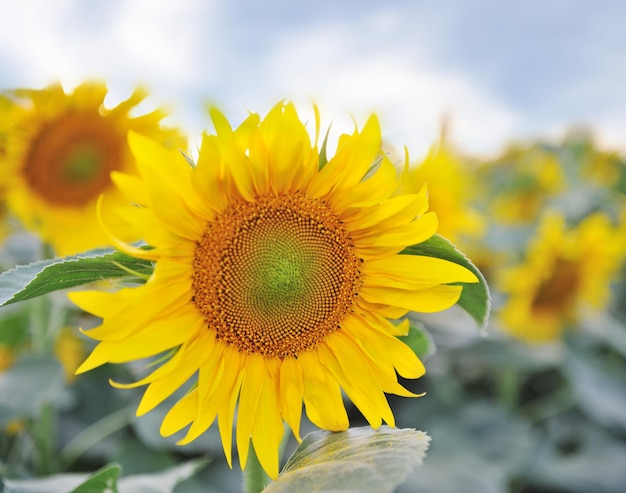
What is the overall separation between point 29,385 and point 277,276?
2.48ft

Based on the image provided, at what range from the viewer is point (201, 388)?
80 centimetres

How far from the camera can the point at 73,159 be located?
5.84 ft

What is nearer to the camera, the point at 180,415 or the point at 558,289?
the point at 180,415

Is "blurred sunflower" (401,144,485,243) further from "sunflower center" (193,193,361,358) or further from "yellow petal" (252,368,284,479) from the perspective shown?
"yellow petal" (252,368,284,479)

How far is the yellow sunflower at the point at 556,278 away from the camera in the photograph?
2330mm

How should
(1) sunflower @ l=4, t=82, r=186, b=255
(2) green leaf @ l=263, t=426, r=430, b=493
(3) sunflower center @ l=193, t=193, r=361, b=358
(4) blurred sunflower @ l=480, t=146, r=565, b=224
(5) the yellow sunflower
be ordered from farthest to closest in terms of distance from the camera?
1. (4) blurred sunflower @ l=480, t=146, r=565, b=224
2. (5) the yellow sunflower
3. (1) sunflower @ l=4, t=82, r=186, b=255
4. (3) sunflower center @ l=193, t=193, r=361, b=358
5. (2) green leaf @ l=263, t=426, r=430, b=493

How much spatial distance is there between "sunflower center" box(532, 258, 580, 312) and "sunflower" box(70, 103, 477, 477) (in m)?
1.73

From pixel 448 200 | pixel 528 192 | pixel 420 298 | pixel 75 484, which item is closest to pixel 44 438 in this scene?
pixel 75 484

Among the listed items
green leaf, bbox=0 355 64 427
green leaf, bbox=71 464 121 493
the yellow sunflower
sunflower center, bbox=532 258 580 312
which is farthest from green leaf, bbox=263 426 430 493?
sunflower center, bbox=532 258 580 312

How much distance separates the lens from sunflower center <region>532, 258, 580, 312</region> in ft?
7.87

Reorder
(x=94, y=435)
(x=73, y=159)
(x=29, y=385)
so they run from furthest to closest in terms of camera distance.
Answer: (x=73, y=159)
(x=94, y=435)
(x=29, y=385)

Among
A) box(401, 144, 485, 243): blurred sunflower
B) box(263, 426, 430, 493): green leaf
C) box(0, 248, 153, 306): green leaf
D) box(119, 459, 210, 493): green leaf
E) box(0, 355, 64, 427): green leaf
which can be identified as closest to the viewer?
box(263, 426, 430, 493): green leaf

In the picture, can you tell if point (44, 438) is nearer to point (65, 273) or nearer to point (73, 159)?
point (73, 159)

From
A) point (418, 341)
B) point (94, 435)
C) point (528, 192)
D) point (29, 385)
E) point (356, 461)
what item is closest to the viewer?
point (356, 461)
